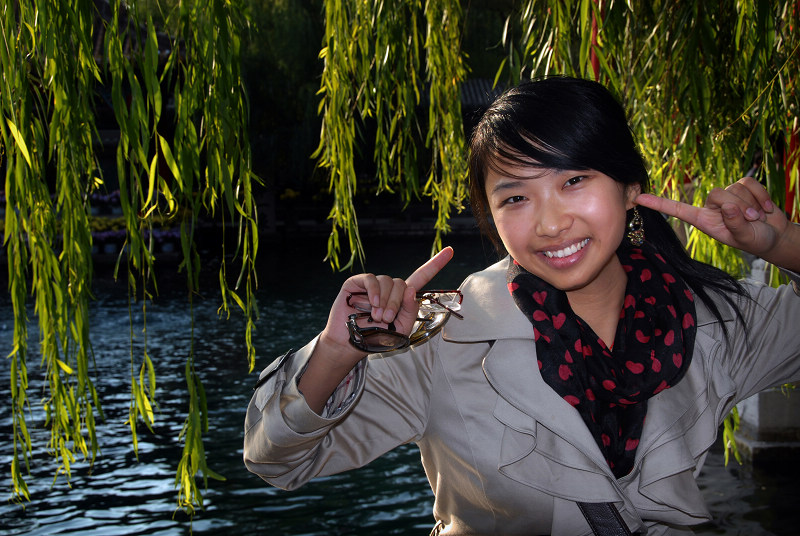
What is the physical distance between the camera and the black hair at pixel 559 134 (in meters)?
1.37

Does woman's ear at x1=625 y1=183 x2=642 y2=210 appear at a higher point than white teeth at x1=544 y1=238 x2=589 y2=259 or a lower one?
higher

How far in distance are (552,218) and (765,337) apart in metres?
0.49

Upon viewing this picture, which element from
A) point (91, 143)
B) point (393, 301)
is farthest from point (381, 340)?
point (91, 143)

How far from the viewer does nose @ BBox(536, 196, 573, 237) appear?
1.36m

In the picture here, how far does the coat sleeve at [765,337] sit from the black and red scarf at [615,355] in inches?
4.0

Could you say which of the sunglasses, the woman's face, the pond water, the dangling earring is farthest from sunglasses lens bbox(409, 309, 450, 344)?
the pond water

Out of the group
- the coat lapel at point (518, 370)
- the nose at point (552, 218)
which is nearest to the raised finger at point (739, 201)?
the nose at point (552, 218)

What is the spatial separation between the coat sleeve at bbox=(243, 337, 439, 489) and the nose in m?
0.26

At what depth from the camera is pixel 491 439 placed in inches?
53.4

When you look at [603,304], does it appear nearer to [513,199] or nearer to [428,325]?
[513,199]

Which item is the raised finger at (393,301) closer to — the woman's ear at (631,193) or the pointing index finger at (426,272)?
the pointing index finger at (426,272)

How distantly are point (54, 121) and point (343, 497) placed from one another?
3463mm

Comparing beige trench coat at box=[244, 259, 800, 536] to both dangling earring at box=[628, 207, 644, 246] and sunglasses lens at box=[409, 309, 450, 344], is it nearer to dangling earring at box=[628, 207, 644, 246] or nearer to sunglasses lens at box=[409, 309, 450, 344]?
sunglasses lens at box=[409, 309, 450, 344]

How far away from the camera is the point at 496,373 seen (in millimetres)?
1375
